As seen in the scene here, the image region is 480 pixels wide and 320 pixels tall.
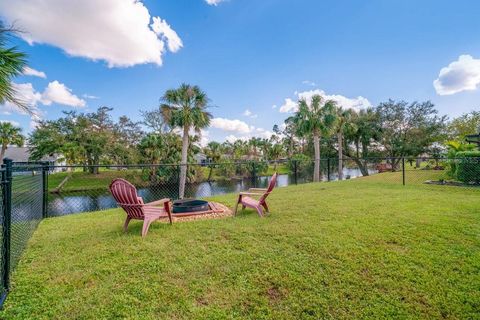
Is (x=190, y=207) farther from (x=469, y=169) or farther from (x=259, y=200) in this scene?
(x=469, y=169)

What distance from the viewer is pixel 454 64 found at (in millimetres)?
11805

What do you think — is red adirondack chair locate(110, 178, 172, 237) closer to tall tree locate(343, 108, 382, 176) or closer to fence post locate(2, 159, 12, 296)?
fence post locate(2, 159, 12, 296)

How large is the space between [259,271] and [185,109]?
1301 cm

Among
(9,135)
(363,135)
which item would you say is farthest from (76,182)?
(363,135)

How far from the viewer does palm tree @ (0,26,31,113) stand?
9.98 ft

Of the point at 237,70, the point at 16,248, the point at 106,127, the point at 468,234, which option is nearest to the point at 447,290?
the point at 468,234

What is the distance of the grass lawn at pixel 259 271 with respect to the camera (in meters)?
1.73

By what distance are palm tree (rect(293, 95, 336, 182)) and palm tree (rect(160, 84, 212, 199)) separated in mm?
7462

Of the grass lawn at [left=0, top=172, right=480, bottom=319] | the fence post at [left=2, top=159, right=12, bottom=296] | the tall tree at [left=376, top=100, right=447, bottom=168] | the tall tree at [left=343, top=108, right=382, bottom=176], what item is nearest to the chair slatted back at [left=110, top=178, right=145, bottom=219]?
the grass lawn at [left=0, top=172, right=480, bottom=319]

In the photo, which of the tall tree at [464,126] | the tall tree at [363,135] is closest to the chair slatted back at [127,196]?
the tall tree at [363,135]

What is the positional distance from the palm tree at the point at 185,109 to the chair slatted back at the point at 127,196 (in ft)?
35.4

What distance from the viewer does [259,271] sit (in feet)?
7.27

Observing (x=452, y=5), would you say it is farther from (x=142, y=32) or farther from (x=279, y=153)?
(x=279, y=153)

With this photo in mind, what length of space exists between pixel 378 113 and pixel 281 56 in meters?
15.6
